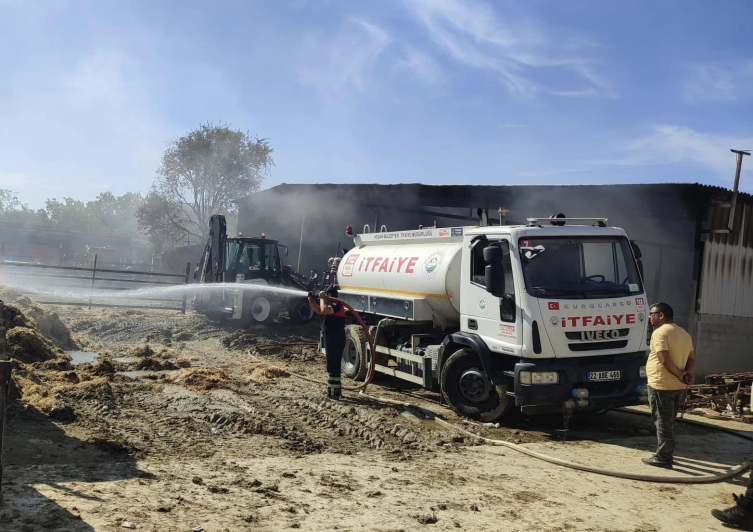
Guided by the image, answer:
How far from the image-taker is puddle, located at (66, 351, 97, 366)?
12.8 meters

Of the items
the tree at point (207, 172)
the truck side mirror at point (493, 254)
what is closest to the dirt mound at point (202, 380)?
the truck side mirror at point (493, 254)

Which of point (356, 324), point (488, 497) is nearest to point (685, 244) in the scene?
point (356, 324)

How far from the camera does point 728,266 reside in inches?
547

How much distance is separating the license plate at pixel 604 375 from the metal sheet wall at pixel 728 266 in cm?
655

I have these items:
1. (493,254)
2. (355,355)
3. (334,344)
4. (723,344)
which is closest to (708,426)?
(493,254)

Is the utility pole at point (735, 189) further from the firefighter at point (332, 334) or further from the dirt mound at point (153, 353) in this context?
the dirt mound at point (153, 353)

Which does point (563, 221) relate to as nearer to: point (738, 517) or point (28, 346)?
point (738, 517)

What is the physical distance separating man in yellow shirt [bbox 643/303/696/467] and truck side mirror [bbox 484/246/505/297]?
6.45ft

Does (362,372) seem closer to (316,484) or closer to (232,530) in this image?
(316,484)

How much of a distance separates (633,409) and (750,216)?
21.8 feet

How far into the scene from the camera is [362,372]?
11.8 metres

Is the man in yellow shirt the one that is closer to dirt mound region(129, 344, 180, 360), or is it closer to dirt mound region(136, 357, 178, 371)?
dirt mound region(136, 357, 178, 371)

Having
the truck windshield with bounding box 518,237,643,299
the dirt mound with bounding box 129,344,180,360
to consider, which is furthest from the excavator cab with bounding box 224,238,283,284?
the truck windshield with bounding box 518,237,643,299

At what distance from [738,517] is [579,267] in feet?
12.0
